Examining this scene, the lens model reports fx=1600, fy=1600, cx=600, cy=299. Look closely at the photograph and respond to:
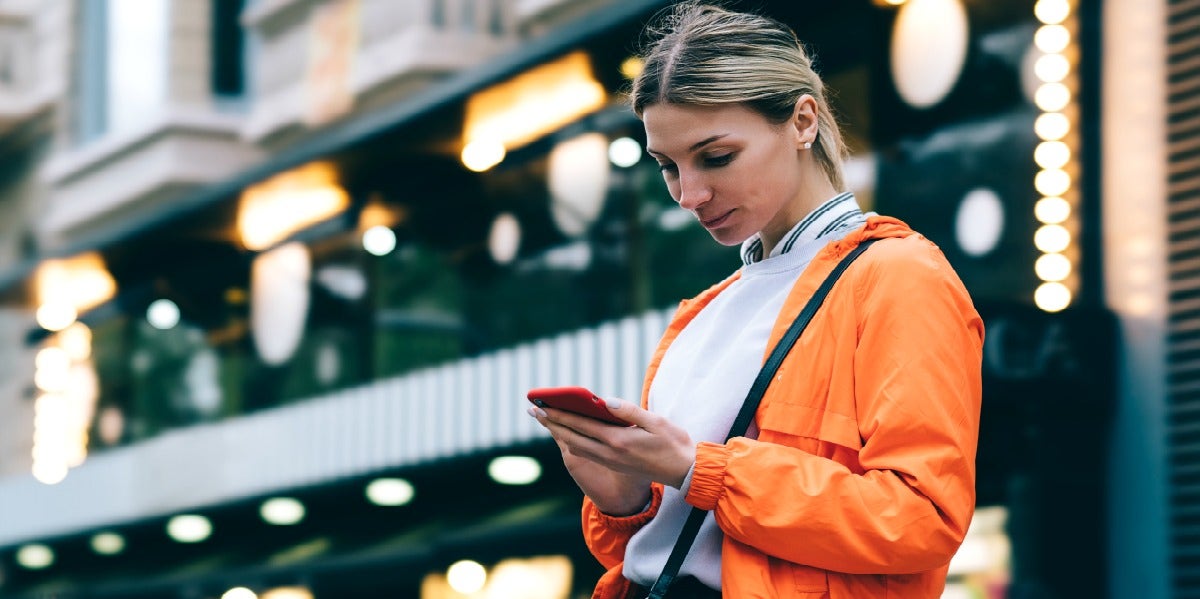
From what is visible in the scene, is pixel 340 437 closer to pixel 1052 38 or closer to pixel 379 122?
pixel 379 122

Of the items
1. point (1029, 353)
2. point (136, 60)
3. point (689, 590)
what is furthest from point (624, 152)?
point (689, 590)

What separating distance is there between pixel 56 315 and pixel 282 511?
4939mm

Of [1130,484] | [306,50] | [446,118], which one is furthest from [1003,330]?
Result: [306,50]

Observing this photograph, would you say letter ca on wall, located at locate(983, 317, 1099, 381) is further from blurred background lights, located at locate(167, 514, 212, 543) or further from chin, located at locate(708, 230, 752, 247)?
blurred background lights, located at locate(167, 514, 212, 543)

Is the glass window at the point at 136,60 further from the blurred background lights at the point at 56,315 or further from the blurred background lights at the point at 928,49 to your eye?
the blurred background lights at the point at 928,49

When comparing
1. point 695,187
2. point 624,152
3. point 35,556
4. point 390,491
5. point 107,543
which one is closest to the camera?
point 695,187

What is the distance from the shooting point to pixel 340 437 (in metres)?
11.3

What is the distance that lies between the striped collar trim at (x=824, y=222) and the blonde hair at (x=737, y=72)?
0.08 metres

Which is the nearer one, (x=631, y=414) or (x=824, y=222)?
(x=631, y=414)

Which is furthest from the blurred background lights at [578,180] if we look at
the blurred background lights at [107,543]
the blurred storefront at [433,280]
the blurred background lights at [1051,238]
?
the blurred background lights at [107,543]

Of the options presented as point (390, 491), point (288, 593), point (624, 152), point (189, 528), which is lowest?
point (288, 593)

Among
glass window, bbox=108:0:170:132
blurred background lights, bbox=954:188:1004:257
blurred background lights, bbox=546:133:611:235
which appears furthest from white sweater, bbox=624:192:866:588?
glass window, bbox=108:0:170:132

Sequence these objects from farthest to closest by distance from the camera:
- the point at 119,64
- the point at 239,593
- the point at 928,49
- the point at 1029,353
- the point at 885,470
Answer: the point at 119,64
the point at 239,593
the point at 928,49
the point at 1029,353
the point at 885,470

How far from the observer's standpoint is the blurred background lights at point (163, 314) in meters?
14.3
